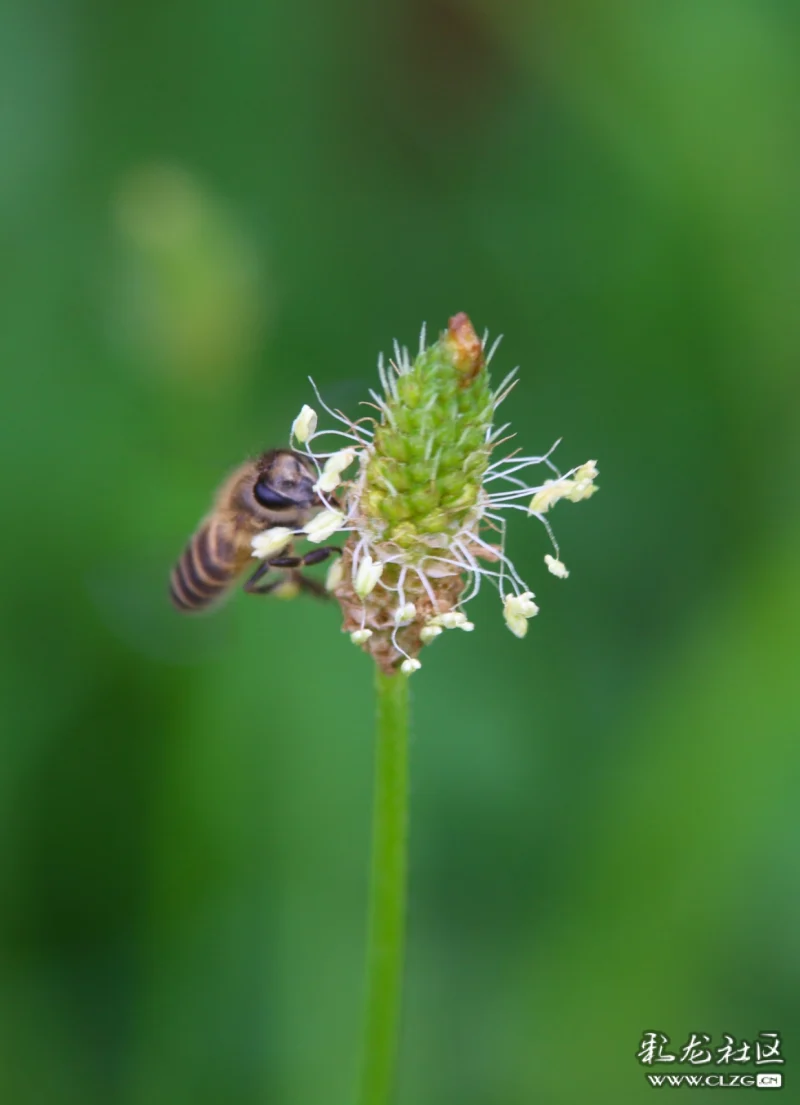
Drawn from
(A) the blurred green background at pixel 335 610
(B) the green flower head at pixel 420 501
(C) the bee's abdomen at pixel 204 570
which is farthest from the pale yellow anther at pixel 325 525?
(C) the bee's abdomen at pixel 204 570

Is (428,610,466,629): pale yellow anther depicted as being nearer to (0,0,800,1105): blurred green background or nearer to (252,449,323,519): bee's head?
(252,449,323,519): bee's head

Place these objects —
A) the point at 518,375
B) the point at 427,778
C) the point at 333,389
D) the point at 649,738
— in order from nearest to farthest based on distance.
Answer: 1. the point at 333,389
2. the point at 649,738
3. the point at 427,778
4. the point at 518,375

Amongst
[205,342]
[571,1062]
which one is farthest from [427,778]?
[205,342]

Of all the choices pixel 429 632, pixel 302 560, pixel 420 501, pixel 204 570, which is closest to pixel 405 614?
pixel 429 632

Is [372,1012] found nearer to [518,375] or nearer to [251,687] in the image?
[251,687]

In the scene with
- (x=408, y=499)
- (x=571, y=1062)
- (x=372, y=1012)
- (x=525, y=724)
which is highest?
(x=525, y=724)

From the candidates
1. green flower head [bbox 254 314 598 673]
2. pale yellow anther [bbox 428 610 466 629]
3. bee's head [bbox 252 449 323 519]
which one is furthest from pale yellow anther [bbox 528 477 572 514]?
bee's head [bbox 252 449 323 519]
